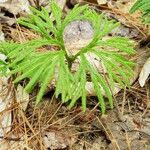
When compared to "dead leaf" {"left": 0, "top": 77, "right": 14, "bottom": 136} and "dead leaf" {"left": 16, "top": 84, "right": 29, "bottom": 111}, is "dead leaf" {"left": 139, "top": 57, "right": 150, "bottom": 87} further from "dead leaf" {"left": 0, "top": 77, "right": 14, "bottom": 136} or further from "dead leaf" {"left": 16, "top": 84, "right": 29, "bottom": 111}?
"dead leaf" {"left": 0, "top": 77, "right": 14, "bottom": 136}

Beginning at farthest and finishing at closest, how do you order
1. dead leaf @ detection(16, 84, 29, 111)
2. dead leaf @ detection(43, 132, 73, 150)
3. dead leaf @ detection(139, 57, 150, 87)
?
dead leaf @ detection(139, 57, 150, 87) < dead leaf @ detection(16, 84, 29, 111) < dead leaf @ detection(43, 132, 73, 150)

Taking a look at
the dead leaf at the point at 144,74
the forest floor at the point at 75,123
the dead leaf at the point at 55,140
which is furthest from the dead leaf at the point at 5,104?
the dead leaf at the point at 144,74

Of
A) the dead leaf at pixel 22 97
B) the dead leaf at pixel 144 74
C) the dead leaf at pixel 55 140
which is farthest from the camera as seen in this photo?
the dead leaf at pixel 144 74

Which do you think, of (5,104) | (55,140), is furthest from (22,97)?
(55,140)

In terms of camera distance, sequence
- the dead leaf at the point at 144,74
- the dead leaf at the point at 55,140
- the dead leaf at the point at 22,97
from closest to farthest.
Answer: the dead leaf at the point at 55,140 < the dead leaf at the point at 22,97 < the dead leaf at the point at 144,74

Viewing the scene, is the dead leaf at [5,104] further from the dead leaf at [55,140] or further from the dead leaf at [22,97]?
the dead leaf at [55,140]

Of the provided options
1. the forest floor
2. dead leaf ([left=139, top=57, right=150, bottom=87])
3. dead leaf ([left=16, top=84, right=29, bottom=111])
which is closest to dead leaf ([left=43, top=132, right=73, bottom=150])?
the forest floor

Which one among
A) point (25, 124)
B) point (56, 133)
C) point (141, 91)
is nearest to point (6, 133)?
point (25, 124)

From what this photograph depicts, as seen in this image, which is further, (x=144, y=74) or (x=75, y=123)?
(x=144, y=74)

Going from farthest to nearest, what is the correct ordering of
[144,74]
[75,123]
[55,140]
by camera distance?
[144,74], [75,123], [55,140]

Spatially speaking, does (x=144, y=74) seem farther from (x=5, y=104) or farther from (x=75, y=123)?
(x=5, y=104)

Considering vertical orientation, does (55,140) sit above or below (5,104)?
below

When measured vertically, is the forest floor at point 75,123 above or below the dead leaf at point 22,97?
below
